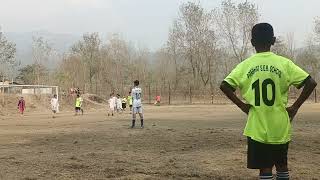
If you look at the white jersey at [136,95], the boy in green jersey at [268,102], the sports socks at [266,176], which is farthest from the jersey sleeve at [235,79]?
the white jersey at [136,95]

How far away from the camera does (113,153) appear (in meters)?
11.0

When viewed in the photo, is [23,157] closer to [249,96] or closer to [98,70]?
[249,96]

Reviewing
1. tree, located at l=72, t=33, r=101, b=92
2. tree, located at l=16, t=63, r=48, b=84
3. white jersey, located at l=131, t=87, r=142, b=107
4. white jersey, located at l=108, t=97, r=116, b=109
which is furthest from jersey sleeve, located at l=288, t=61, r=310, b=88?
tree, located at l=72, t=33, r=101, b=92

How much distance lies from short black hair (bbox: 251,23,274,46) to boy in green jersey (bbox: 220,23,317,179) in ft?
0.38

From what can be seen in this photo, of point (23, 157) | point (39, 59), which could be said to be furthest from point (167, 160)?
point (39, 59)

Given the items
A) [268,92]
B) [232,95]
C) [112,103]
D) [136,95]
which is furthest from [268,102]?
A: [112,103]

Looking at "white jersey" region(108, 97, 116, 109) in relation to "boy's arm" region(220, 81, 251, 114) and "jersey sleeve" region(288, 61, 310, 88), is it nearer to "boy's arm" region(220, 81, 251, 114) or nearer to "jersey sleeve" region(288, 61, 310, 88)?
"boy's arm" region(220, 81, 251, 114)

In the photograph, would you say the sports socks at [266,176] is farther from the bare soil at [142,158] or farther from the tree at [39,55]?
the tree at [39,55]

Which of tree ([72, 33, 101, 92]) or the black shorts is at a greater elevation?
tree ([72, 33, 101, 92])

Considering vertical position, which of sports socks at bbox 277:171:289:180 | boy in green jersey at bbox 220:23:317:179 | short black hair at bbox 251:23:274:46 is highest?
short black hair at bbox 251:23:274:46

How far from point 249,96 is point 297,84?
452 mm

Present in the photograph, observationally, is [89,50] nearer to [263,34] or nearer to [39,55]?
[39,55]

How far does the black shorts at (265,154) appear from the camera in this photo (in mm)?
4711

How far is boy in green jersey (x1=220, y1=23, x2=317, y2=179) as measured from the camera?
4707 millimetres
